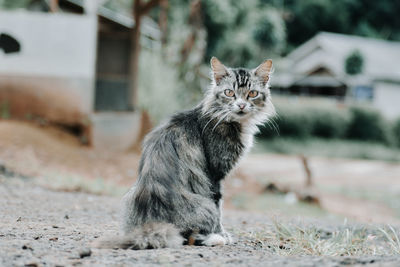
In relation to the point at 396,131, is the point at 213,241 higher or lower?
lower

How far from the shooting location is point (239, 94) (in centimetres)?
426

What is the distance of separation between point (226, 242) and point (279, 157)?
15.6m

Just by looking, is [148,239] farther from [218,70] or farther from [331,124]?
[331,124]

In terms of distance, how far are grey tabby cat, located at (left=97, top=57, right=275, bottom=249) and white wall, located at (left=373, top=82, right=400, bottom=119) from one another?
26.5 m

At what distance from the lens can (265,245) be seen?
14.1 ft

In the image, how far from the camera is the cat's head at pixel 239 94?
4.21m

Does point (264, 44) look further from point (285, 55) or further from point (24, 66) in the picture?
point (24, 66)

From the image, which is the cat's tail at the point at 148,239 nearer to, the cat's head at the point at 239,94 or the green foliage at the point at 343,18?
the cat's head at the point at 239,94

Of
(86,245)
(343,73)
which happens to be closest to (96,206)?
(86,245)

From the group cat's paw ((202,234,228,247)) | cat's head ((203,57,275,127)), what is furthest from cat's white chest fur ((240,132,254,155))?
cat's paw ((202,234,228,247))

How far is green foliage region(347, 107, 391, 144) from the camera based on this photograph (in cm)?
2469

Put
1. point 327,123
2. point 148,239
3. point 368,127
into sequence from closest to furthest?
point 148,239, point 327,123, point 368,127

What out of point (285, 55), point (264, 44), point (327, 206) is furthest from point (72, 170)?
point (285, 55)

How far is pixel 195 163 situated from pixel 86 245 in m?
1.06
